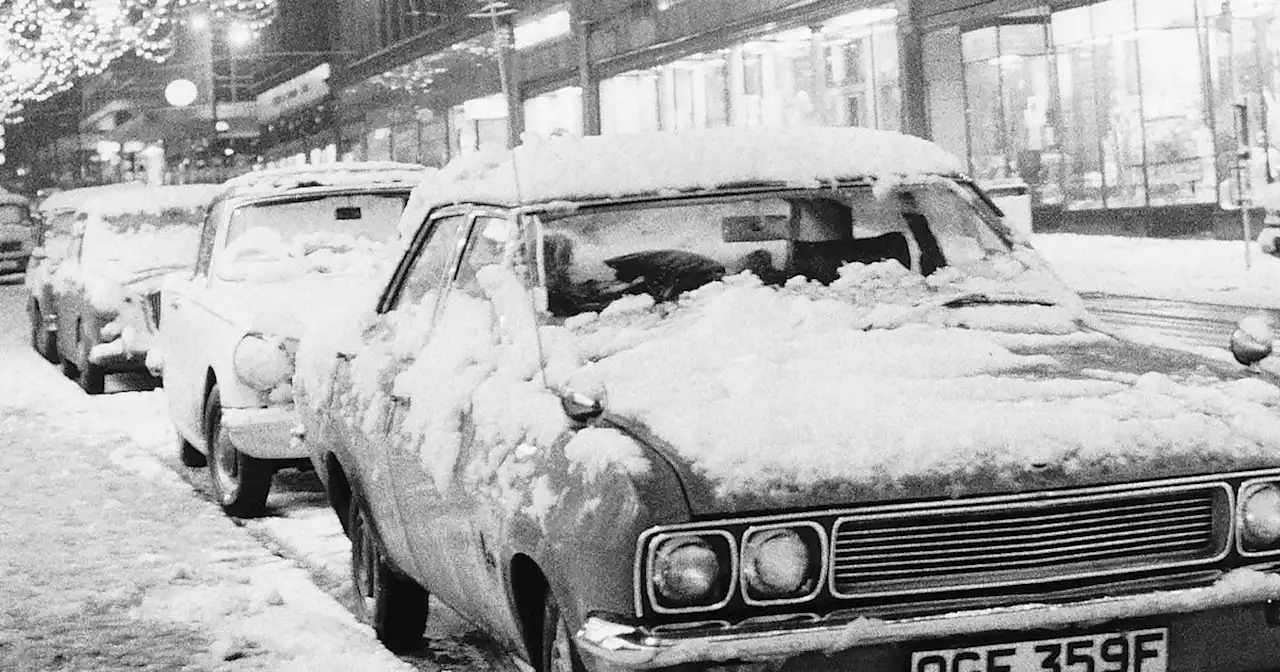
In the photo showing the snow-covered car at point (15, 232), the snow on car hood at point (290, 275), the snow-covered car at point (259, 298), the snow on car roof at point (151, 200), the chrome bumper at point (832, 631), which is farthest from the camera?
the snow-covered car at point (15, 232)

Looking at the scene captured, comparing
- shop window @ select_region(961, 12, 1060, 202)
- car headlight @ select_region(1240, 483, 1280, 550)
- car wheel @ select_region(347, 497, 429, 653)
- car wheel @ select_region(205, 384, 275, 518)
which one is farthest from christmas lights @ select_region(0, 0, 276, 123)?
car headlight @ select_region(1240, 483, 1280, 550)

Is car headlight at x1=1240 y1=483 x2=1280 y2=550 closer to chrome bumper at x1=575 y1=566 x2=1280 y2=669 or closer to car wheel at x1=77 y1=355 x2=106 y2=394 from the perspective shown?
chrome bumper at x1=575 y1=566 x2=1280 y2=669

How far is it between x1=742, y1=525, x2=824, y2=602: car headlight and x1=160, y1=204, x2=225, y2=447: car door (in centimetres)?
617

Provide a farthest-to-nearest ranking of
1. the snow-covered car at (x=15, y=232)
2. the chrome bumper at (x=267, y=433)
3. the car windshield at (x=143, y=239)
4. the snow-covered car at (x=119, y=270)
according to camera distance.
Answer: the snow-covered car at (x=15, y=232), the car windshield at (x=143, y=239), the snow-covered car at (x=119, y=270), the chrome bumper at (x=267, y=433)

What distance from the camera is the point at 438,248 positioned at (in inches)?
239

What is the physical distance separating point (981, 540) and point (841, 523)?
30 centimetres

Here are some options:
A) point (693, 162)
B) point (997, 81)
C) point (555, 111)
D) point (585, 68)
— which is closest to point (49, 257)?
point (693, 162)

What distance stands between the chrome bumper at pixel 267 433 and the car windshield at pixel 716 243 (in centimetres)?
383

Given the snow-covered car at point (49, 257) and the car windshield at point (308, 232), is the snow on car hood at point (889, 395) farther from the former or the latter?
the snow-covered car at point (49, 257)

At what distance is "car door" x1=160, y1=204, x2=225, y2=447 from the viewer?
32.3ft

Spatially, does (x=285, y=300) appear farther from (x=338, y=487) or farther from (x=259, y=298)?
(x=338, y=487)

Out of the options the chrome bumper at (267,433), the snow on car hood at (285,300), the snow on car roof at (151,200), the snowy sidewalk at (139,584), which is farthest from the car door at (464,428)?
the snow on car roof at (151,200)

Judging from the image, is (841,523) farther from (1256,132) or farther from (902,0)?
(902,0)

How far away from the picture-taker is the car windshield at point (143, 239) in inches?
608
